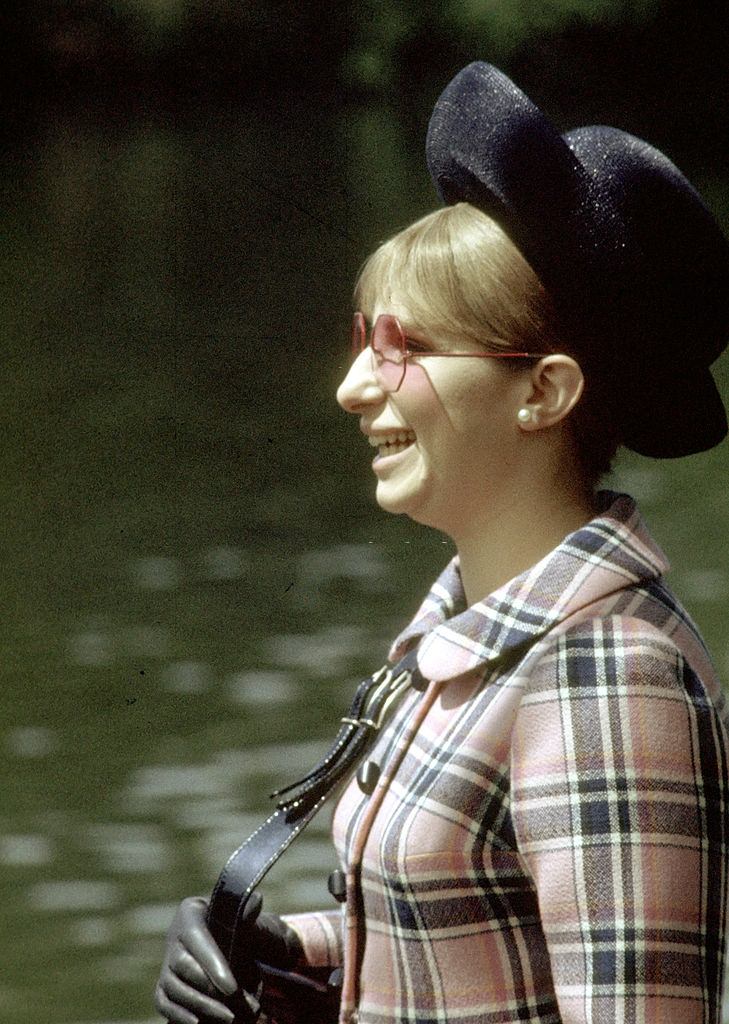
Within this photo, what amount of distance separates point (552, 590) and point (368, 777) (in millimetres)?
219

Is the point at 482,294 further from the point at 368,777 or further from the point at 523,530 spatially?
the point at 368,777

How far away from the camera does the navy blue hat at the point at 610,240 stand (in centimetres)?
162

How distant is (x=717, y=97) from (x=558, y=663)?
71.9 feet

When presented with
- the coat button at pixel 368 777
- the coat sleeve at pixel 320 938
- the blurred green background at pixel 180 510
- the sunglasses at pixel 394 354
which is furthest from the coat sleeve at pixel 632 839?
the blurred green background at pixel 180 510

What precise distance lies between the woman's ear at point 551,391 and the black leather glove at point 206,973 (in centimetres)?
48

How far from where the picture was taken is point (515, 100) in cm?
164

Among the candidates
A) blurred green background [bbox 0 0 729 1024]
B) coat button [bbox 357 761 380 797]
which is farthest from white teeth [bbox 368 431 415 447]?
blurred green background [bbox 0 0 729 1024]

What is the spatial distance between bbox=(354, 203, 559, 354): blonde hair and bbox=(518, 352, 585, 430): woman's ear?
0.6 inches

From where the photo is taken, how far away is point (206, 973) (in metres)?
1.74

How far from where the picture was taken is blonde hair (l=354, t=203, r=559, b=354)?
1645mm

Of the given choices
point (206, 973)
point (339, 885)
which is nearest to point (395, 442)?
point (339, 885)

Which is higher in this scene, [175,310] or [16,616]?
[175,310]

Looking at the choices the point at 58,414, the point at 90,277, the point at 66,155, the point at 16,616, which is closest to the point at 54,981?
the point at 16,616

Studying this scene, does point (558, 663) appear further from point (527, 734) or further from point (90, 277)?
point (90, 277)
